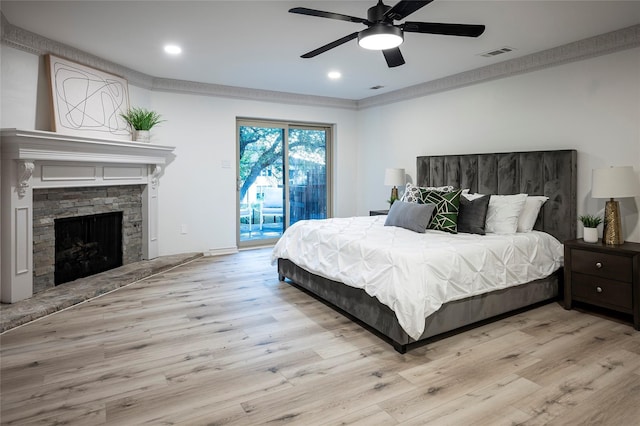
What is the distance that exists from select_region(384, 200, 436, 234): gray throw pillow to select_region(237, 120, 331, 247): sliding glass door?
9.49 feet

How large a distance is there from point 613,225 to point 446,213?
4.44ft

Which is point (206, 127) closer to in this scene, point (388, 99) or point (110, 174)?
point (110, 174)

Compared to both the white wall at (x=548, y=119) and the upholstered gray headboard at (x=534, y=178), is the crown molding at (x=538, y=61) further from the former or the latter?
the upholstered gray headboard at (x=534, y=178)

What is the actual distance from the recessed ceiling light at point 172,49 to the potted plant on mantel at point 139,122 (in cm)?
103

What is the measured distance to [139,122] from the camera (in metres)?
4.77

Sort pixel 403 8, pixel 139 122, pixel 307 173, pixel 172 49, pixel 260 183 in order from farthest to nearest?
pixel 307 173 < pixel 260 183 < pixel 139 122 < pixel 172 49 < pixel 403 8

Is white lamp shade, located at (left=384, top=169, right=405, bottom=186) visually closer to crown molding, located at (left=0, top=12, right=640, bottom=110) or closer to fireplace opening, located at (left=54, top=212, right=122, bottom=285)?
crown molding, located at (left=0, top=12, right=640, bottom=110)

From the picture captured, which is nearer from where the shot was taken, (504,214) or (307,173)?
(504,214)

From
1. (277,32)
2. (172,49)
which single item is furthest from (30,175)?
(277,32)

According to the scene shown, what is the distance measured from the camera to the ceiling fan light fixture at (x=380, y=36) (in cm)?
254

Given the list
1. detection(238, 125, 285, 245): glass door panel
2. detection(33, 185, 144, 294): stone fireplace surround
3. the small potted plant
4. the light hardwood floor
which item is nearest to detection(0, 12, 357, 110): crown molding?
detection(238, 125, 285, 245): glass door panel

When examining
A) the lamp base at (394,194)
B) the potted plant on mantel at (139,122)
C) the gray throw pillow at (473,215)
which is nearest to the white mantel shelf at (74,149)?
the potted plant on mantel at (139,122)

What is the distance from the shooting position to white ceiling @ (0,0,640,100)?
2.97 m

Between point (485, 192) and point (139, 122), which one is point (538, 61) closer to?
point (485, 192)
